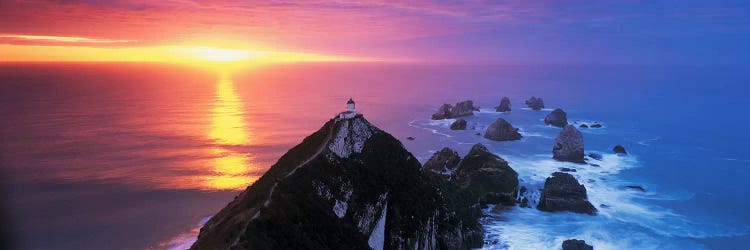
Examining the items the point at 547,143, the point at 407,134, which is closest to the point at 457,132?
the point at 407,134

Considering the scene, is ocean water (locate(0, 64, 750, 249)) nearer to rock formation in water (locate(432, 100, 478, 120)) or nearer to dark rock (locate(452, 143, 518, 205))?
dark rock (locate(452, 143, 518, 205))

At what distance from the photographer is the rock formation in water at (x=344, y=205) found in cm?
1816

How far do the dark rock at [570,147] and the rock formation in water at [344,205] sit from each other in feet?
94.8

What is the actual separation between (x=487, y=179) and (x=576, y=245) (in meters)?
12.6

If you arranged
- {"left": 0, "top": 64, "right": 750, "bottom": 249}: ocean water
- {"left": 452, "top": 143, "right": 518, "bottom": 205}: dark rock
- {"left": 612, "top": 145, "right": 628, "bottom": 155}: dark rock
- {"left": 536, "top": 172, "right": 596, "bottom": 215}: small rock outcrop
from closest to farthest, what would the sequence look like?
{"left": 0, "top": 64, "right": 750, "bottom": 249}: ocean water
{"left": 536, "top": 172, "right": 596, "bottom": 215}: small rock outcrop
{"left": 452, "top": 143, "right": 518, "bottom": 205}: dark rock
{"left": 612, "top": 145, "right": 628, "bottom": 155}: dark rock

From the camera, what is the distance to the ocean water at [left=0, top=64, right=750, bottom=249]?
3619cm

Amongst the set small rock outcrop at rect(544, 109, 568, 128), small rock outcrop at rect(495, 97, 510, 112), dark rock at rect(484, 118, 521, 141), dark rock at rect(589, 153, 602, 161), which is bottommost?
dark rock at rect(589, 153, 602, 161)

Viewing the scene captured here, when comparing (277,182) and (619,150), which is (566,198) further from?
(619,150)

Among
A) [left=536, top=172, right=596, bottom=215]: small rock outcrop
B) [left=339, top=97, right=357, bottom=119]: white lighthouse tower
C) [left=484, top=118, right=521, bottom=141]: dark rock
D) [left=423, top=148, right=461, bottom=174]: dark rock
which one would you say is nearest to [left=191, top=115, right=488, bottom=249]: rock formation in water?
[left=339, top=97, right=357, bottom=119]: white lighthouse tower

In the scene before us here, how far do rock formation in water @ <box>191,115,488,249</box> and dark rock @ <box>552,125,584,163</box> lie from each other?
1138 inches

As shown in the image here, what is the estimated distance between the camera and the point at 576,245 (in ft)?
104

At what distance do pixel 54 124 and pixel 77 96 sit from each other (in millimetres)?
43636

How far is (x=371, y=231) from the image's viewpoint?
938 inches

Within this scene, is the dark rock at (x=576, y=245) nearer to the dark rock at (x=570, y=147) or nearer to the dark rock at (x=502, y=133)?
the dark rock at (x=570, y=147)
